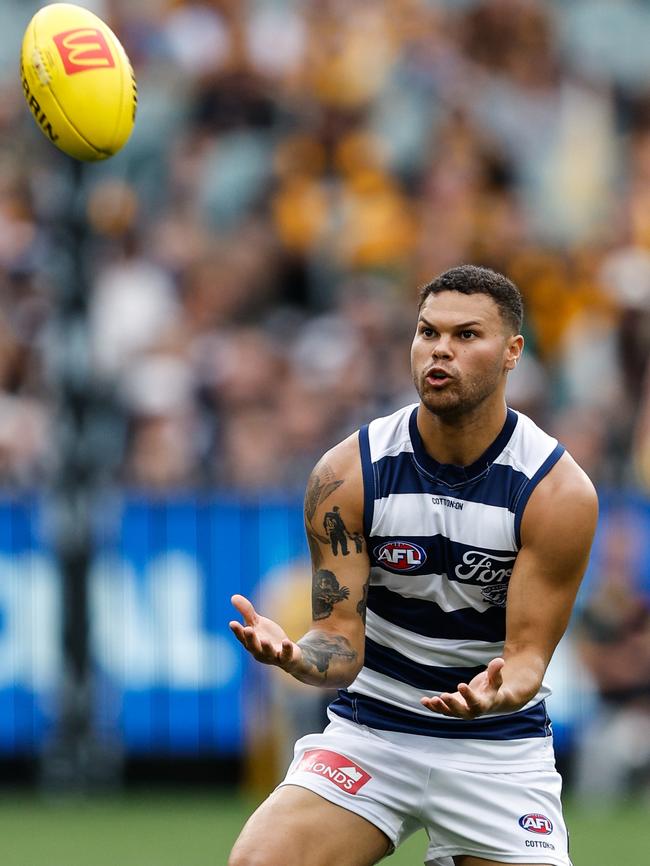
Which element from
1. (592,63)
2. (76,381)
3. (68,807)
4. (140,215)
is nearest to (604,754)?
(68,807)

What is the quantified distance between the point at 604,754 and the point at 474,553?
18.0 feet

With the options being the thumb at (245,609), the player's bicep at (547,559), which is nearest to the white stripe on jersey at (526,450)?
the player's bicep at (547,559)

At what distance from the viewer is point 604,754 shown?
10.6 metres

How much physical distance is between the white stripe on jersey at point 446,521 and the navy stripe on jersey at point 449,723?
0.59 m

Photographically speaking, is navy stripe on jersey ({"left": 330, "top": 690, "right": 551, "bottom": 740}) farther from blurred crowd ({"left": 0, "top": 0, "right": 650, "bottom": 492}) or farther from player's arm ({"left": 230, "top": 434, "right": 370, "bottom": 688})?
blurred crowd ({"left": 0, "top": 0, "right": 650, "bottom": 492})

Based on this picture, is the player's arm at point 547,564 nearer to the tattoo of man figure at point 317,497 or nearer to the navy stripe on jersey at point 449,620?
the navy stripe on jersey at point 449,620

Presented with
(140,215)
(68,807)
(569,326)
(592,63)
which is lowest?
(68,807)

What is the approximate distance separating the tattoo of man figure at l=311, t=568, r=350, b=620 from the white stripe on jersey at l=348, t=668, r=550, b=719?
0.32 metres

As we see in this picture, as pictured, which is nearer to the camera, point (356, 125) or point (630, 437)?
point (630, 437)

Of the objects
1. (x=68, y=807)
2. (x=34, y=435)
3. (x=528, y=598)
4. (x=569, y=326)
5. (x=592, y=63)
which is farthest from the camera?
(x=592, y=63)

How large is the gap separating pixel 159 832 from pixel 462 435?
4.71 m

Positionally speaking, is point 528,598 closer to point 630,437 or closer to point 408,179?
point 630,437

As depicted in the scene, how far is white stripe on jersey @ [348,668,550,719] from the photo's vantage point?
5598 millimetres

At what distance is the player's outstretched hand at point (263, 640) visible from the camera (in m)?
4.93
